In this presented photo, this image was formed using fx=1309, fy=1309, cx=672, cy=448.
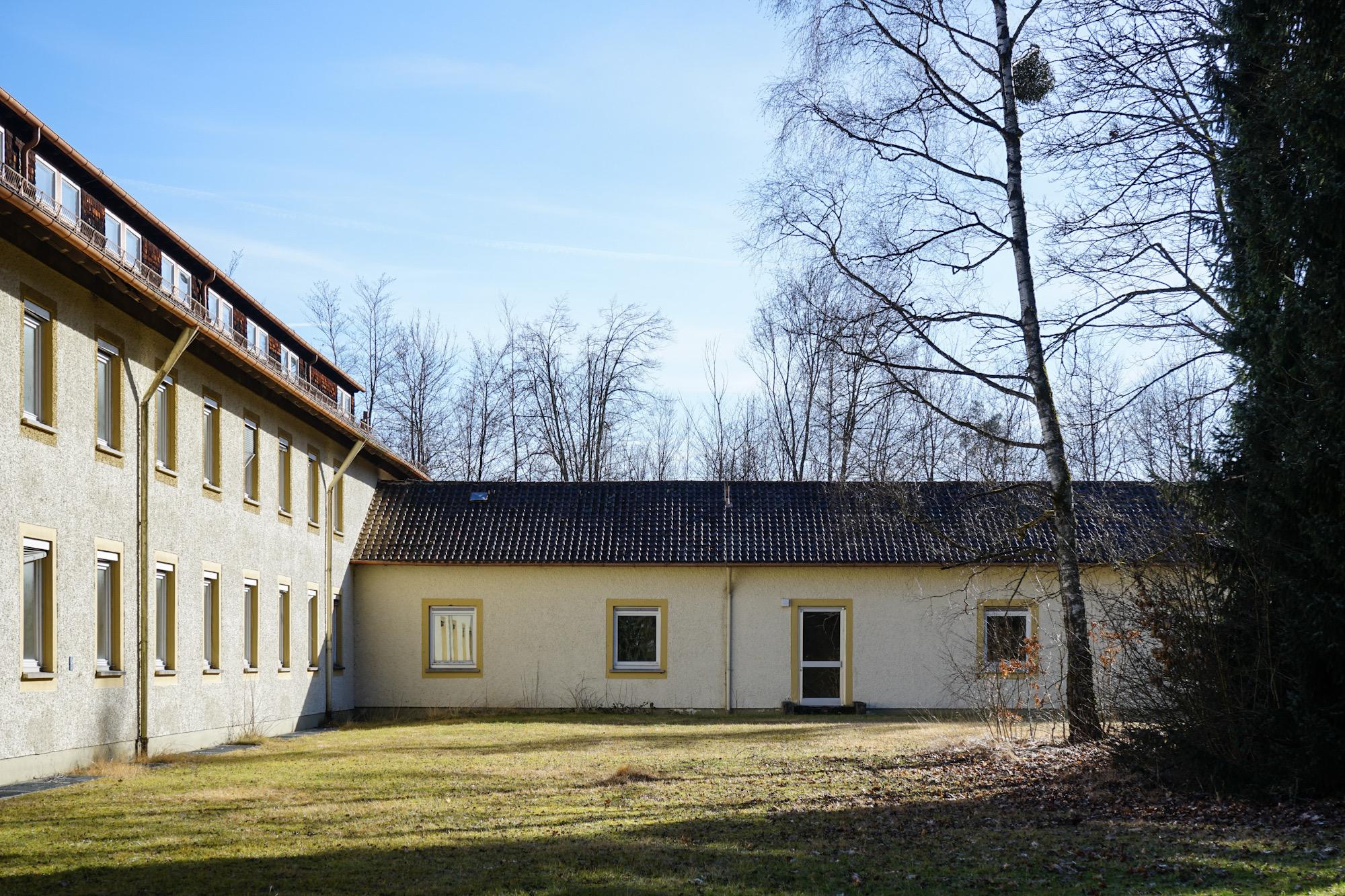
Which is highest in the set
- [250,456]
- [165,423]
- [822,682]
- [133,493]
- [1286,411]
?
[165,423]

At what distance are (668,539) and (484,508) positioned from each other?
4.17 m

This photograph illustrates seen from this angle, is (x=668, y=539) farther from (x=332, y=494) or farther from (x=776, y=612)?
(x=332, y=494)

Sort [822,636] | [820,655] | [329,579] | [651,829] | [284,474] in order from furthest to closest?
[822,636] < [820,655] < [329,579] < [284,474] < [651,829]

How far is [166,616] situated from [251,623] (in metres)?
3.37

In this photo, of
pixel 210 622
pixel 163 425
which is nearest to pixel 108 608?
pixel 163 425

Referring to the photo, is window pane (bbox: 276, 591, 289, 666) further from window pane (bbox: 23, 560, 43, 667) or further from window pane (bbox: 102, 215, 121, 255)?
window pane (bbox: 23, 560, 43, 667)

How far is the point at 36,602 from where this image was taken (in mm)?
Result: 13773

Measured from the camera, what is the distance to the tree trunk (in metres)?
14.6

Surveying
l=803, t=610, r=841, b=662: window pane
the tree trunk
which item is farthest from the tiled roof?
the tree trunk

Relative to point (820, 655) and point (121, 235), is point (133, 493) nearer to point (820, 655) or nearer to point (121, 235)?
point (121, 235)

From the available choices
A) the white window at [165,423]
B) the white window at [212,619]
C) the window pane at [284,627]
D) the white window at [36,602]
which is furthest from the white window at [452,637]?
the white window at [36,602]

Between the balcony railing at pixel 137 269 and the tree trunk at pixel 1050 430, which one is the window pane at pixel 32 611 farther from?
the tree trunk at pixel 1050 430

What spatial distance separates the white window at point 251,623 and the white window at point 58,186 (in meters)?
6.41

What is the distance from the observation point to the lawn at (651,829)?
26.2 ft
